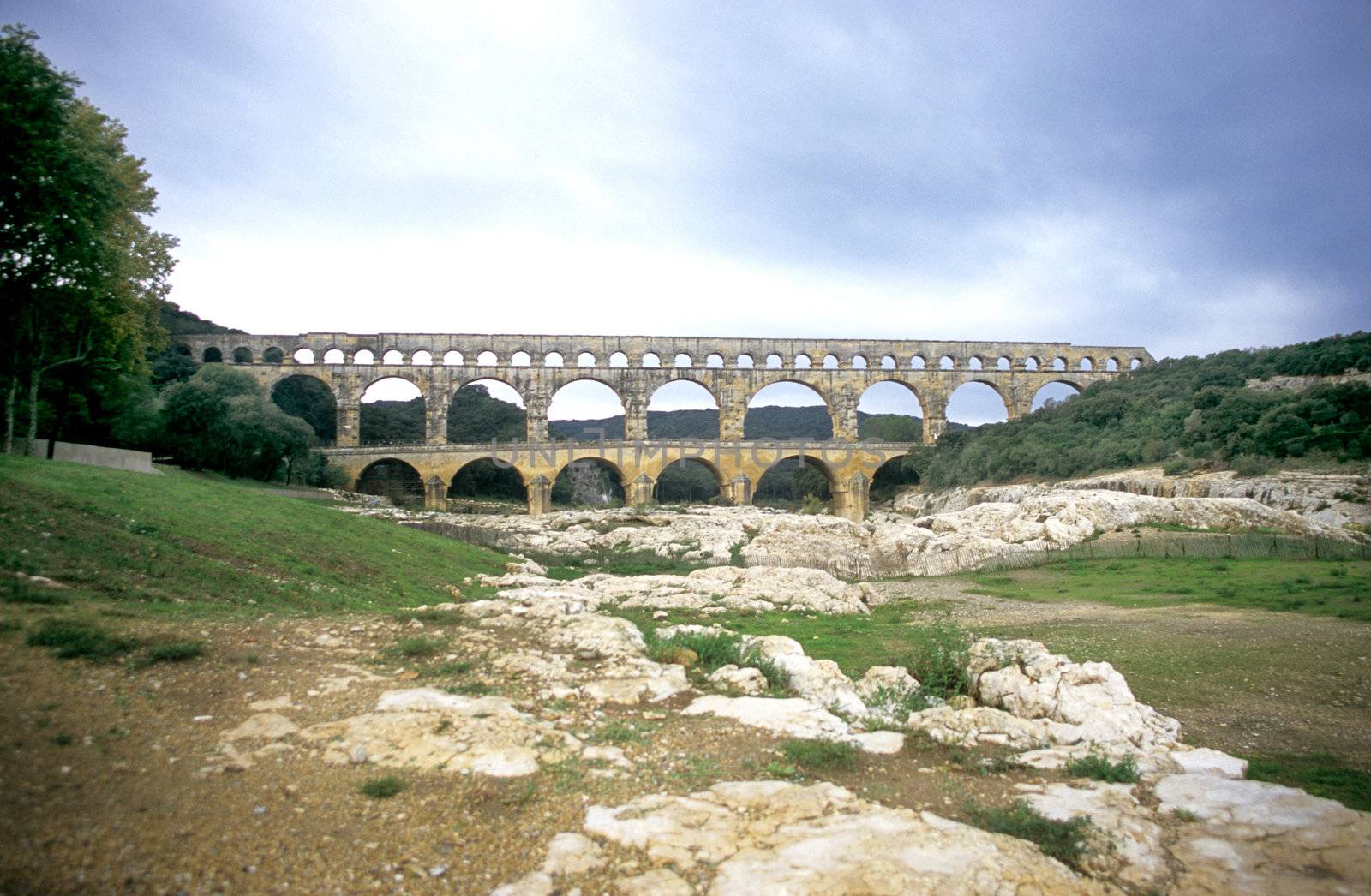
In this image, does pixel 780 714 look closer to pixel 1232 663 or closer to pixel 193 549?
pixel 1232 663

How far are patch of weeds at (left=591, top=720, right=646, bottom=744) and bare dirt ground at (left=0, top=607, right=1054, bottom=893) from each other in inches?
1.1

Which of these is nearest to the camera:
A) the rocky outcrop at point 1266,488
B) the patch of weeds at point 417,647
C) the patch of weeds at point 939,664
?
the patch of weeds at point 417,647

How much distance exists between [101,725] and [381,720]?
4.33 feet

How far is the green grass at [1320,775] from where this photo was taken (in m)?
4.41

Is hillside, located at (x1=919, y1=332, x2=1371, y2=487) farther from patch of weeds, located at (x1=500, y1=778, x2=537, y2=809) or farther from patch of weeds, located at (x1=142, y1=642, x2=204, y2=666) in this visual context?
patch of weeds, located at (x1=142, y1=642, x2=204, y2=666)

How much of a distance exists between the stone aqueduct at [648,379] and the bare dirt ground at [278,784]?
3652 centimetres

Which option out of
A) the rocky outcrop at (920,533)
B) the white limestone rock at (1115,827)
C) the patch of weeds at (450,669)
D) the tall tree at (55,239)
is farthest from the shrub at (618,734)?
the rocky outcrop at (920,533)

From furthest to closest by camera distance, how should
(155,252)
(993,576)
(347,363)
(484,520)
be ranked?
(347,363) < (484,520) < (155,252) < (993,576)

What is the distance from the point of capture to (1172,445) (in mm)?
31156

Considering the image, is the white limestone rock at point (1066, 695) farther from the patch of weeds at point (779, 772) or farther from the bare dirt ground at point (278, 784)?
the patch of weeds at point (779, 772)

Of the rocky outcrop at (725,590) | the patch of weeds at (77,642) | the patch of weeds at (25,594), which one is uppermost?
the patch of weeds at (25,594)

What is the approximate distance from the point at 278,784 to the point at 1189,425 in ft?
118

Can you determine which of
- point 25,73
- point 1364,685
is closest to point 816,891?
point 1364,685

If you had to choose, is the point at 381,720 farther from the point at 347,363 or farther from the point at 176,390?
the point at 347,363
